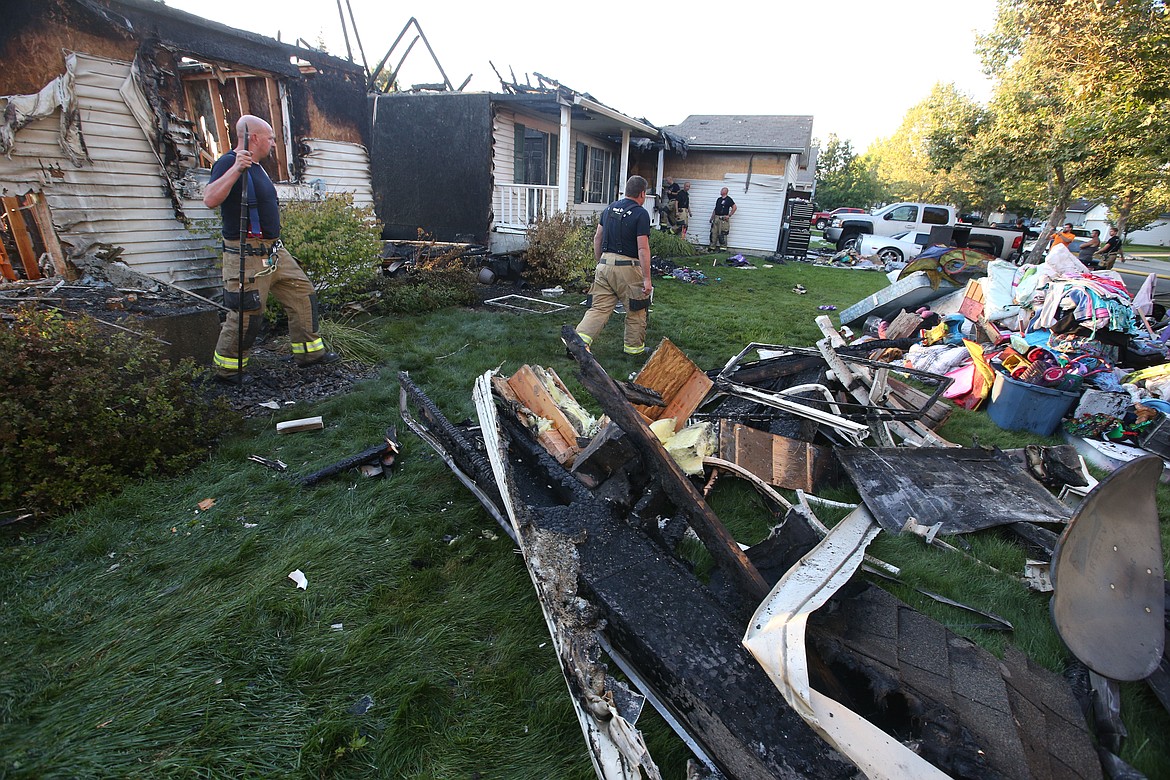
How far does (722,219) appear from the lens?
16.1m

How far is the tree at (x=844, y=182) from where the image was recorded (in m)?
36.6

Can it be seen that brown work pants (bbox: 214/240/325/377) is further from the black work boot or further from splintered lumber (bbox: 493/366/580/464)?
splintered lumber (bbox: 493/366/580/464)

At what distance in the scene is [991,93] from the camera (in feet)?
46.2

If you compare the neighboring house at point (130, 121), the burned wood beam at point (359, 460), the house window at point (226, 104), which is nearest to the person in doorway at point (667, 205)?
the neighboring house at point (130, 121)

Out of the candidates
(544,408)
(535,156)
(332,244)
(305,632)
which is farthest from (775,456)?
(535,156)

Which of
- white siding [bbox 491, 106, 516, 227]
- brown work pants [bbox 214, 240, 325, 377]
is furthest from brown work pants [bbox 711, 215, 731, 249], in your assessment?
brown work pants [bbox 214, 240, 325, 377]

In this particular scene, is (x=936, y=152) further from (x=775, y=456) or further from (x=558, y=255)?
(x=775, y=456)

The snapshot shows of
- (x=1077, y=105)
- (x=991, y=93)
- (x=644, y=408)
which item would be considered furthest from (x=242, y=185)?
(x=991, y=93)

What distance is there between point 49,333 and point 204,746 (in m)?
2.49

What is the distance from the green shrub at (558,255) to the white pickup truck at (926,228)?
988 centimetres

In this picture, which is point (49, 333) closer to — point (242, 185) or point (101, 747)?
point (242, 185)

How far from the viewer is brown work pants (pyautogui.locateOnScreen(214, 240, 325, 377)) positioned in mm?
4109

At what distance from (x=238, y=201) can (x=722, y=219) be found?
14.4 meters

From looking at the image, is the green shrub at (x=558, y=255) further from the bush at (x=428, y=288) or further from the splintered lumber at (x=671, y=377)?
the splintered lumber at (x=671, y=377)
